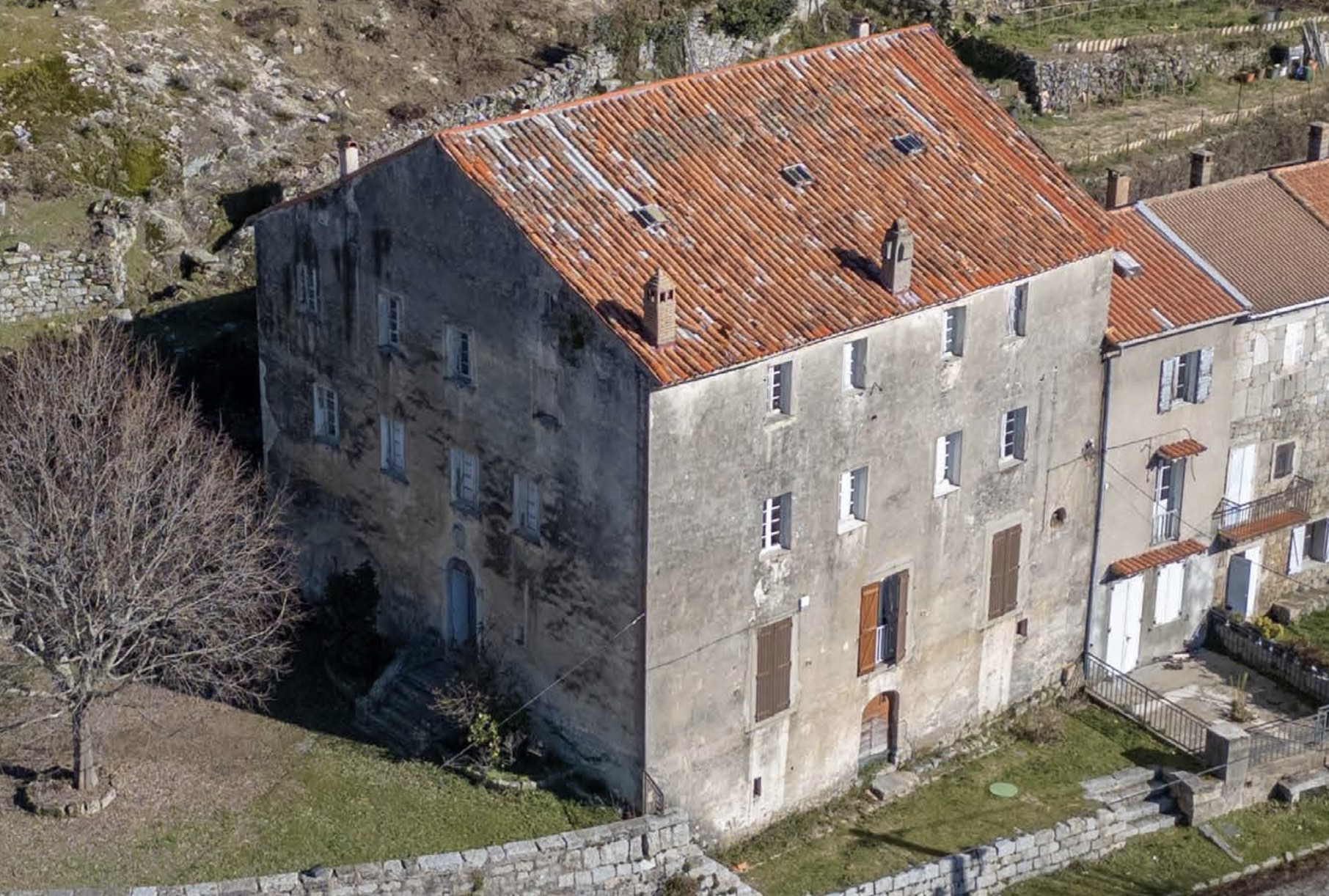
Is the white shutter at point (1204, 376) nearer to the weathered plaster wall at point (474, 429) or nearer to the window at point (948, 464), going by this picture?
the window at point (948, 464)

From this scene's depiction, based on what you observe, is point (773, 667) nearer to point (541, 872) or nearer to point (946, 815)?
point (946, 815)

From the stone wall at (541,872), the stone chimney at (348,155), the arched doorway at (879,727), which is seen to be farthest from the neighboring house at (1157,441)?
the stone chimney at (348,155)

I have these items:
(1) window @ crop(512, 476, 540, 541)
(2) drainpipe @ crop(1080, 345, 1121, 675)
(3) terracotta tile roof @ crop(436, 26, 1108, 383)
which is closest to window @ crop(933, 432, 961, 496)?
(3) terracotta tile roof @ crop(436, 26, 1108, 383)

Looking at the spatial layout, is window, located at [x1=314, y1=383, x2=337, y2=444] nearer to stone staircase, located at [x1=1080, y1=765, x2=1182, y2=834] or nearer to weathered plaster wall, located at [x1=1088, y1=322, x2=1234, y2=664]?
weathered plaster wall, located at [x1=1088, y1=322, x2=1234, y2=664]

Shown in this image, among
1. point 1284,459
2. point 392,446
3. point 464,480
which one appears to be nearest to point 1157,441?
point 1284,459

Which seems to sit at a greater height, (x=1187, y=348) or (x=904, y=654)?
(x=1187, y=348)

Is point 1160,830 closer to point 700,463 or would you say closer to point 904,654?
point 904,654

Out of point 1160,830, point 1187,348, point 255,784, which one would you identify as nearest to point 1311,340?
point 1187,348
